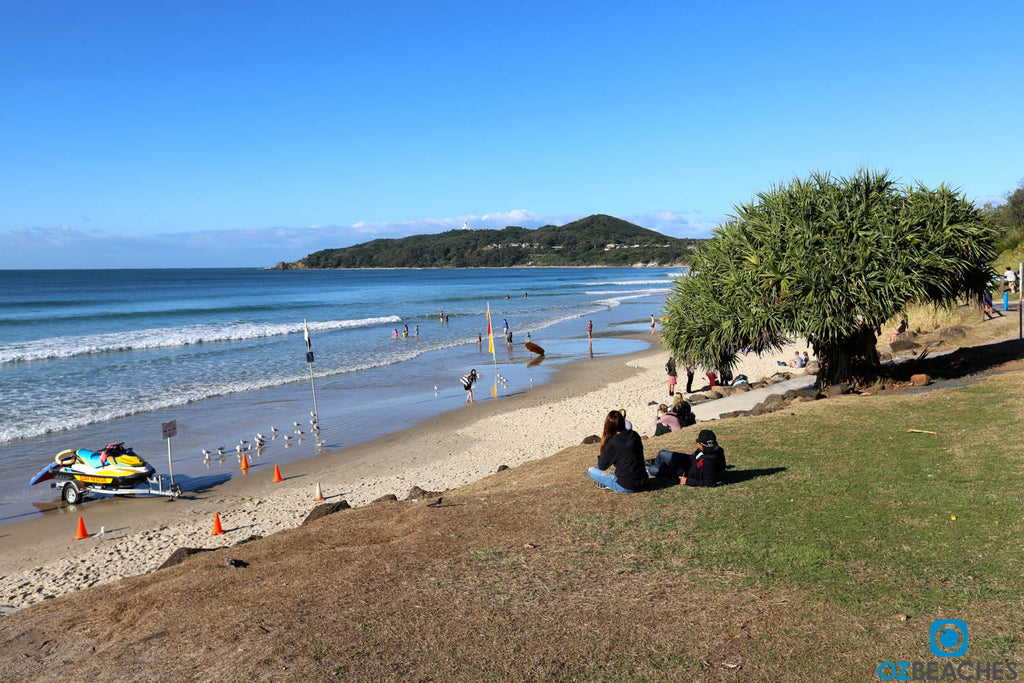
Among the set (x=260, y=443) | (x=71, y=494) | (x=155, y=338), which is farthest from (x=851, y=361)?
(x=155, y=338)

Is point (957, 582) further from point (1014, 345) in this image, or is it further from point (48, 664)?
point (1014, 345)

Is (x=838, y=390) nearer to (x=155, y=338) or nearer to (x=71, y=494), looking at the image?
(x=71, y=494)

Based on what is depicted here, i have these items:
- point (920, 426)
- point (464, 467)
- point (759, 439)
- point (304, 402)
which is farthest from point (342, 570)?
point (304, 402)

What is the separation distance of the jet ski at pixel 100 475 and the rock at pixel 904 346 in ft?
73.1

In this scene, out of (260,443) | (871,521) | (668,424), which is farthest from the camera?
(260,443)

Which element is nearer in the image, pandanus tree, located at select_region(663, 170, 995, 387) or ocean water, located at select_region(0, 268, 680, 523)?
pandanus tree, located at select_region(663, 170, 995, 387)

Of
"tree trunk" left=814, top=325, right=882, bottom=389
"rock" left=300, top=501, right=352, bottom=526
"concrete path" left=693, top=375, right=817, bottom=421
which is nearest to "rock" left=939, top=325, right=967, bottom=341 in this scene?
"concrete path" left=693, top=375, right=817, bottom=421

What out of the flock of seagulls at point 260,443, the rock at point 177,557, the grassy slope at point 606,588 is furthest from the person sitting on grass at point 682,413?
the flock of seagulls at point 260,443

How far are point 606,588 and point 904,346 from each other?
20.9 metres

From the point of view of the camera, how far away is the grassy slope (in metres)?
5.60

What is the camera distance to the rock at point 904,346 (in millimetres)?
23438

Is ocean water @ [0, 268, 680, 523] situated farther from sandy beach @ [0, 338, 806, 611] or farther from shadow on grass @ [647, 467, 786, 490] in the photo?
shadow on grass @ [647, 467, 786, 490]

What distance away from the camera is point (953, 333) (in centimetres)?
2419

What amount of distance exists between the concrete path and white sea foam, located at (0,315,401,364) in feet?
124
